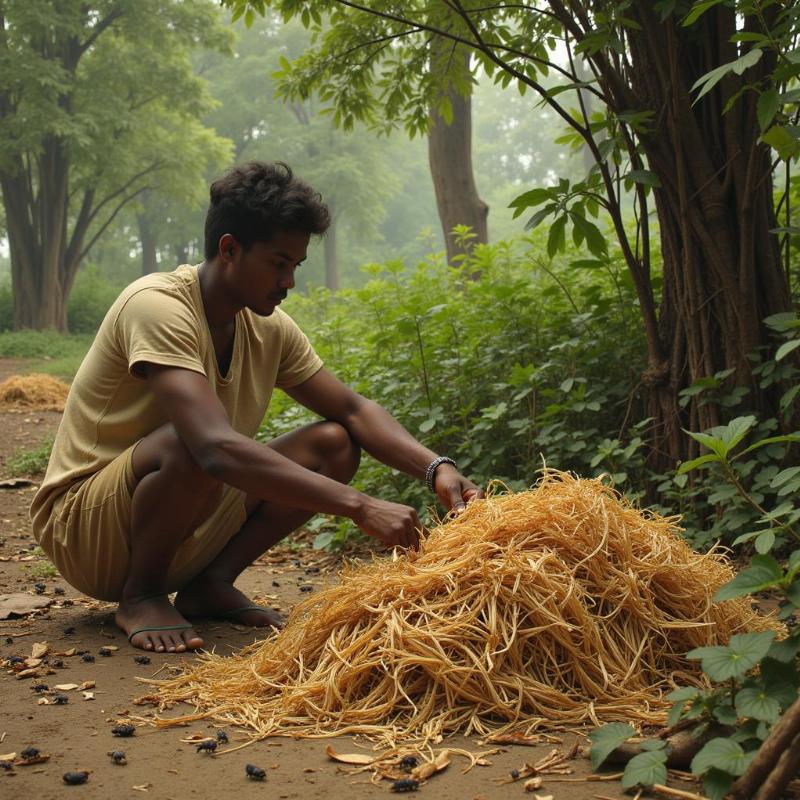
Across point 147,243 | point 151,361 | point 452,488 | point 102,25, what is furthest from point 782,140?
point 147,243

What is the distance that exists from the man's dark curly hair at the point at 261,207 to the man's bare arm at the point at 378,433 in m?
0.64

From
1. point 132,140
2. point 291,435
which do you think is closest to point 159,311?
point 291,435

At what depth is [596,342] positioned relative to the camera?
192 inches

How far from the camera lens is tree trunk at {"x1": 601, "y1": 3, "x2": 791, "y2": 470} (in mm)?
3918

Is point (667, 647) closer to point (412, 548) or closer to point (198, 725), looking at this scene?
point (412, 548)

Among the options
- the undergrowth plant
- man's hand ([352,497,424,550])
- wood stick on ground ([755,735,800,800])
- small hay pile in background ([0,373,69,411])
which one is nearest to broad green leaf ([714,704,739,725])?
the undergrowth plant

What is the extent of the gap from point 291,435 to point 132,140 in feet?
68.7

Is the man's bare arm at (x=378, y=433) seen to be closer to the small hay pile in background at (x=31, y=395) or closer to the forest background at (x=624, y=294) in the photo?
the forest background at (x=624, y=294)

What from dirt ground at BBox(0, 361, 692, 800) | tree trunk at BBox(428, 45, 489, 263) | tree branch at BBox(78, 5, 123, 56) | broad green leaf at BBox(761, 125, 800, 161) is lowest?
dirt ground at BBox(0, 361, 692, 800)

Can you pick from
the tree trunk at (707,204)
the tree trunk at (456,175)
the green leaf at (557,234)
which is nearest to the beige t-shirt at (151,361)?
the green leaf at (557,234)

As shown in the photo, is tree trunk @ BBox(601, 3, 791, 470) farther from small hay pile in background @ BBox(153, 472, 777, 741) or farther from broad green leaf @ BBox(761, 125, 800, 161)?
small hay pile in background @ BBox(153, 472, 777, 741)

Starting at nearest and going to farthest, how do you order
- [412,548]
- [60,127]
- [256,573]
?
[412,548]
[256,573]
[60,127]

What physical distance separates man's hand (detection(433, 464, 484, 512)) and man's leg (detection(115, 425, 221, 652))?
0.75 m

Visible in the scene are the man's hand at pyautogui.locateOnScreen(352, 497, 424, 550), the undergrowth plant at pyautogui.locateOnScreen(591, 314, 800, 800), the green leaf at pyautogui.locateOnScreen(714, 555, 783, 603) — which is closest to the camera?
the undergrowth plant at pyautogui.locateOnScreen(591, 314, 800, 800)
